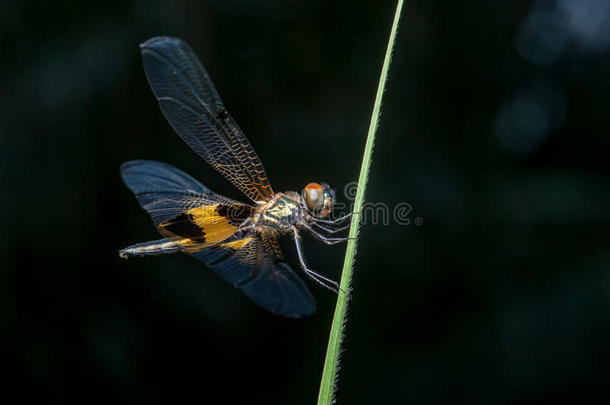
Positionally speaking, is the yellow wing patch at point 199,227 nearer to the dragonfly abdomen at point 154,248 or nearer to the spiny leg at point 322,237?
the dragonfly abdomen at point 154,248

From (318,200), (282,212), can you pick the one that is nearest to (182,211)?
(282,212)

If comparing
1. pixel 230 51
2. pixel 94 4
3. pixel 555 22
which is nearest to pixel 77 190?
pixel 94 4

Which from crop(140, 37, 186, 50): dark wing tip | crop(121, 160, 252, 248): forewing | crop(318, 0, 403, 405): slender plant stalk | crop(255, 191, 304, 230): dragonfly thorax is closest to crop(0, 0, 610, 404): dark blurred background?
crop(255, 191, 304, 230): dragonfly thorax

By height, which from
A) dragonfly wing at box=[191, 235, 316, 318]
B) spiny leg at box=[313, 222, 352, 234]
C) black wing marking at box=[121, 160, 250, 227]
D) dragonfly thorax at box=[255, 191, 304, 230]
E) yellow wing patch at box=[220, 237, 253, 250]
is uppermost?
black wing marking at box=[121, 160, 250, 227]

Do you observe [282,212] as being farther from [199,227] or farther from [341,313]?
[341,313]

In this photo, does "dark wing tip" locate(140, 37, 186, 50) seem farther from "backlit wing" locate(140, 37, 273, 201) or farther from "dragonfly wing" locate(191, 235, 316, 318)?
"dragonfly wing" locate(191, 235, 316, 318)

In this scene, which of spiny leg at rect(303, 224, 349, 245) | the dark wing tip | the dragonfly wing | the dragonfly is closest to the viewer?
the dark wing tip

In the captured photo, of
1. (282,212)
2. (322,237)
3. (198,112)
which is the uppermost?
(198,112)

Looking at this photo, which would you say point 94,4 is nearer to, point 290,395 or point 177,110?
point 177,110
